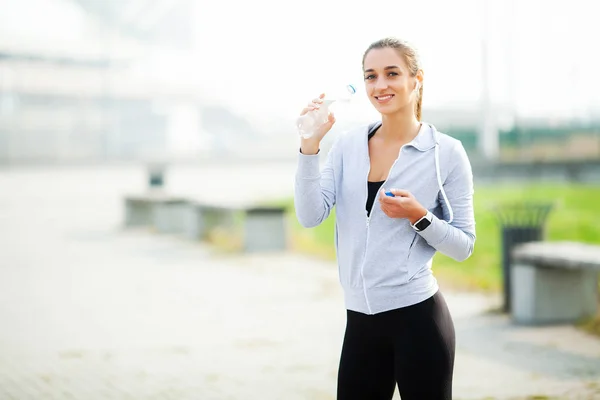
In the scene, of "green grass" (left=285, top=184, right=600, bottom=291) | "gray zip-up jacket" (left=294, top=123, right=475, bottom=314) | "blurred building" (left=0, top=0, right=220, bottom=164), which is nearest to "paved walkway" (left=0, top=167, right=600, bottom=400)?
"green grass" (left=285, top=184, right=600, bottom=291)

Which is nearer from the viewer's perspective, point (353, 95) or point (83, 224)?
point (353, 95)

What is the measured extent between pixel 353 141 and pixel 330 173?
14cm

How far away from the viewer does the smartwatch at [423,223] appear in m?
2.85

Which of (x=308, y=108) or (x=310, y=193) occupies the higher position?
(x=308, y=108)

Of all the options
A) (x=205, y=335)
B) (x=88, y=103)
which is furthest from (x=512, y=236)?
(x=88, y=103)

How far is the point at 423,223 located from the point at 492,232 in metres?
16.9

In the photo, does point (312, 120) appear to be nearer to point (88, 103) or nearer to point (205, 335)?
point (205, 335)

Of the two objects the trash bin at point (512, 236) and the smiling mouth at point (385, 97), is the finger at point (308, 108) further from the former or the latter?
the trash bin at point (512, 236)

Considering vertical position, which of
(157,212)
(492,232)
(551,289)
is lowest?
(492,232)

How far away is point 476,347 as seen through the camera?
7277 millimetres

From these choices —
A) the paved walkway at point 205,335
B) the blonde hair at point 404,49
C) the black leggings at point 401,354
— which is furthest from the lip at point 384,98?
the paved walkway at point 205,335

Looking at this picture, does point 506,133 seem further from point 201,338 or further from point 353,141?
point 353,141

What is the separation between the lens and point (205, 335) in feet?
26.0

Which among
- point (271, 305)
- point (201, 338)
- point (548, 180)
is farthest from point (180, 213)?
point (548, 180)
